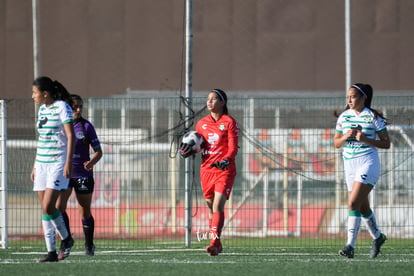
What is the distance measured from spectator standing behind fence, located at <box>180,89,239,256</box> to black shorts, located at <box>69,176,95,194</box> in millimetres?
1372

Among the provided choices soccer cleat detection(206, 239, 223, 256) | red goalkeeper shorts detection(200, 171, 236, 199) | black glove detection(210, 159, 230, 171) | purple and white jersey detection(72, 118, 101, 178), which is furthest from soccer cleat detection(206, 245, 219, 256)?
purple and white jersey detection(72, 118, 101, 178)

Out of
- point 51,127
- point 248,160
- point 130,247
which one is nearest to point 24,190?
point 130,247

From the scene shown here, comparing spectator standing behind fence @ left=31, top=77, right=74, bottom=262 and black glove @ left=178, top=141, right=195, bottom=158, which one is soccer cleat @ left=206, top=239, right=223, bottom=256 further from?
spectator standing behind fence @ left=31, top=77, right=74, bottom=262

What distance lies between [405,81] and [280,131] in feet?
47.5

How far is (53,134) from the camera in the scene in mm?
10133

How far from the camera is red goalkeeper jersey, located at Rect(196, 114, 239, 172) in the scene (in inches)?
457

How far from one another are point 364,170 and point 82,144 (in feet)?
12.5

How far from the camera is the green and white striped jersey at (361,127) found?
10.8m

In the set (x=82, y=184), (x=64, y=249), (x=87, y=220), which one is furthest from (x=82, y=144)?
(x=64, y=249)

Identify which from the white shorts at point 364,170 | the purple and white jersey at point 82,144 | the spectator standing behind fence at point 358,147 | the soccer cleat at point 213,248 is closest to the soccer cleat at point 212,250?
the soccer cleat at point 213,248

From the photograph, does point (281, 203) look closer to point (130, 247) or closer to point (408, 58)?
point (130, 247)

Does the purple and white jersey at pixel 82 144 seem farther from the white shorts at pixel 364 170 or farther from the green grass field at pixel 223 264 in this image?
the white shorts at pixel 364 170

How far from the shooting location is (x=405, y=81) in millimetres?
29562

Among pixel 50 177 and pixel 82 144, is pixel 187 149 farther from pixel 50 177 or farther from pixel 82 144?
pixel 50 177
